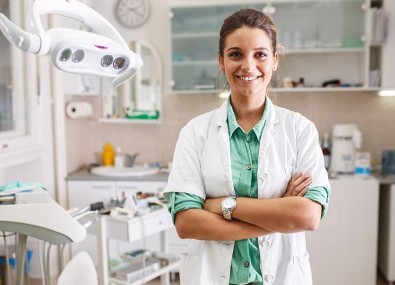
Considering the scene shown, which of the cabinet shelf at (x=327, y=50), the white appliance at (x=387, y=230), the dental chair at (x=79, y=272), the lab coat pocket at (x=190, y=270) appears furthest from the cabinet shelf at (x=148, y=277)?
the cabinet shelf at (x=327, y=50)

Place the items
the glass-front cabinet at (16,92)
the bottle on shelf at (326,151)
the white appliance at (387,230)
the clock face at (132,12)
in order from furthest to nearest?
the clock face at (132,12) < the bottle on shelf at (326,151) < the white appliance at (387,230) < the glass-front cabinet at (16,92)

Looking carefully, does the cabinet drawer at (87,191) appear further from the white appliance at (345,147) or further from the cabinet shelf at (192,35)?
the white appliance at (345,147)

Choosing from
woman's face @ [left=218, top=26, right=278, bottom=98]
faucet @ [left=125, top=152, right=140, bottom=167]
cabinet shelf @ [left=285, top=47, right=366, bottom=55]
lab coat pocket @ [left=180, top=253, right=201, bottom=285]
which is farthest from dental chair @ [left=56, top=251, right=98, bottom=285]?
cabinet shelf @ [left=285, top=47, right=366, bottom=55]

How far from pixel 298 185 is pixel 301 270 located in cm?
24

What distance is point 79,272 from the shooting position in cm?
156

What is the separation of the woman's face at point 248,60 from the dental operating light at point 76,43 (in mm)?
285

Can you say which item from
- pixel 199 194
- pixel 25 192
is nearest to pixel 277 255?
pixel 199 194

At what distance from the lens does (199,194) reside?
1281 millimetres

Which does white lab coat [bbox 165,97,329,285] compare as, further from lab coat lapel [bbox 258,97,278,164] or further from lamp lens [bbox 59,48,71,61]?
lamp lens [bbox 59,48,71,61]

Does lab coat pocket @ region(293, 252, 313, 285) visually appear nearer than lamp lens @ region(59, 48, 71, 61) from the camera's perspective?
No

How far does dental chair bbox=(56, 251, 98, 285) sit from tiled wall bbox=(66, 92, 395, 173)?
6.84 feet

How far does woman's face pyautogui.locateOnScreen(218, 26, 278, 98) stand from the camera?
127 cm

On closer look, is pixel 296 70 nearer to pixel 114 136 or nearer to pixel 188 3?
pixel 188 3

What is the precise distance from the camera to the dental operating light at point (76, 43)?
948mm
